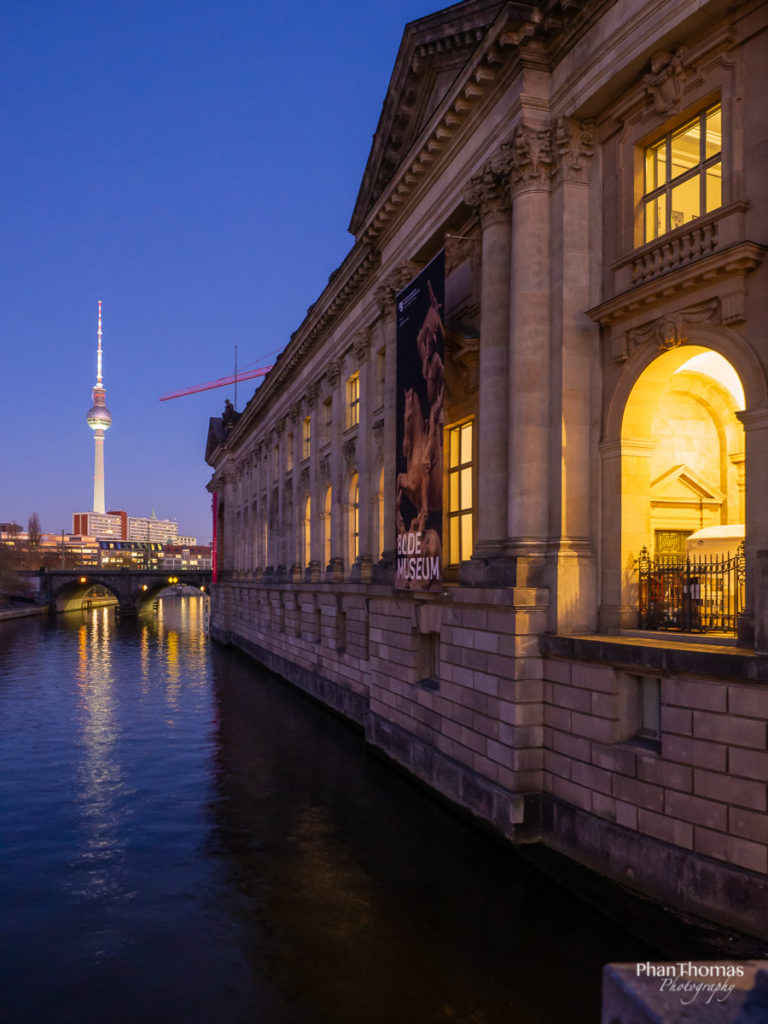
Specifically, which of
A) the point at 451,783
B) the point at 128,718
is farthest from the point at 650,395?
the point at 128,718

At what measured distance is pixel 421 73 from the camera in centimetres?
2200

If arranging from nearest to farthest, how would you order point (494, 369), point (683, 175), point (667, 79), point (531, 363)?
point (667, 79)
point (683, 175)
point (531, 363)
point (494, 369)

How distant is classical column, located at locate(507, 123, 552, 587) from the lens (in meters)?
16.3

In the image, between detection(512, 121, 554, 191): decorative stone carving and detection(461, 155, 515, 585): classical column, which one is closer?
detection(512, 121, 554, 191): decorative stone carving

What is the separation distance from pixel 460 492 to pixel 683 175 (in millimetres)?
10202

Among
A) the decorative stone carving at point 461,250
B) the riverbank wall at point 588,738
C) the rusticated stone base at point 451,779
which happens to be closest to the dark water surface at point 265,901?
the rusticated stone base at point 451,779

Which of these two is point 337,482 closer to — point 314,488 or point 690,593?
point 314,488

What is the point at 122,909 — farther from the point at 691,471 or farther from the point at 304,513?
the point at 304,513

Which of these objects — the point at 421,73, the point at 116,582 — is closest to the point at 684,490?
the point at 421,73

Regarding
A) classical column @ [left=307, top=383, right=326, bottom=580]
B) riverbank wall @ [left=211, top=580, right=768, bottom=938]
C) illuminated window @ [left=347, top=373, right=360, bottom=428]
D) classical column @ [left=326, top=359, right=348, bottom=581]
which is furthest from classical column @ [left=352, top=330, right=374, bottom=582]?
classical column @ [left=307, top=383, right=326, bottom=580]

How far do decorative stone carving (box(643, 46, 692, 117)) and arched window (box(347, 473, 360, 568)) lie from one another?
69.5 feet

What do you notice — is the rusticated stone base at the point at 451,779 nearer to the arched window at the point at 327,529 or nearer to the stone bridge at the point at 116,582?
the arched window at the point at 327,529

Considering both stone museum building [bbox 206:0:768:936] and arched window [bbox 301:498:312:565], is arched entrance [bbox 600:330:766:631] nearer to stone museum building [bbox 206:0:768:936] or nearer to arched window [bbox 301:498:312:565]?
stone museum building [bbox 206:0:768:936]

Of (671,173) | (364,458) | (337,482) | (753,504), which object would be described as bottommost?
(753,504)
